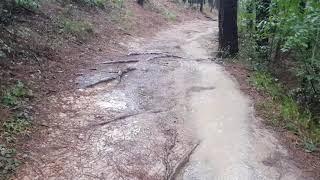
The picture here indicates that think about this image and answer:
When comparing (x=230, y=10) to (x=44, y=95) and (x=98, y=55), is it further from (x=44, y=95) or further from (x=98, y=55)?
(x=44, y=95)

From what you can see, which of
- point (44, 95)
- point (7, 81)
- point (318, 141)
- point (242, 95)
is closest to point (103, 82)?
point (44, 95)

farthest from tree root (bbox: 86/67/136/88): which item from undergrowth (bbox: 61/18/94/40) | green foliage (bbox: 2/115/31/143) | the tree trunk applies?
the tree trunk

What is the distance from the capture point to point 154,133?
6.47 meters

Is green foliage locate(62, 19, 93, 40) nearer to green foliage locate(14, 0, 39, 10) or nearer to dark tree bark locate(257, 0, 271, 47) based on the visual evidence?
green foliage locate(14, 0, 39, 10)

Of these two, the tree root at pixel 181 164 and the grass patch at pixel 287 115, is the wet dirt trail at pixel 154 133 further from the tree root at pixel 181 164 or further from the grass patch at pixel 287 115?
the grass patch at pixel 287 115

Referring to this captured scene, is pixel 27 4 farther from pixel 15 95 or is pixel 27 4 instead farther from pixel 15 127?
pixel 15 127

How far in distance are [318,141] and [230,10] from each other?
6.25 meters

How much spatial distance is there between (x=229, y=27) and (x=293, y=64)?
7.53 feet

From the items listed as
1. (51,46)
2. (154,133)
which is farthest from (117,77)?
(154,133)

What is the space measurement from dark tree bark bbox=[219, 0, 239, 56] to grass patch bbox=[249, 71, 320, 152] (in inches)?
115

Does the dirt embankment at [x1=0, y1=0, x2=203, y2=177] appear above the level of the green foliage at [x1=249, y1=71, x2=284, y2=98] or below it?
above

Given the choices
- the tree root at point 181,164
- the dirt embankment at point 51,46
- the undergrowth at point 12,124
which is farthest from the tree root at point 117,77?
the tree root at point 181,164

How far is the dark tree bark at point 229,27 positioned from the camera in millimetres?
12028

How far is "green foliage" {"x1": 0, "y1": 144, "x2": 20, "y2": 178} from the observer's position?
499 centimetres
